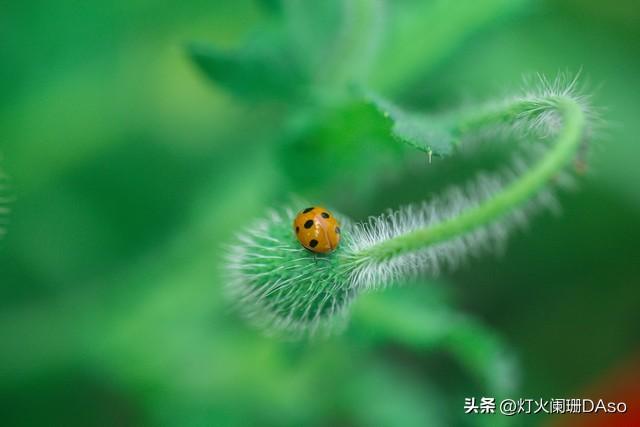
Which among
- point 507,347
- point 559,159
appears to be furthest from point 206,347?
point 559,159

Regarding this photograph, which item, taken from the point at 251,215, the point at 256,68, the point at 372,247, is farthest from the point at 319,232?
the point at 251,215

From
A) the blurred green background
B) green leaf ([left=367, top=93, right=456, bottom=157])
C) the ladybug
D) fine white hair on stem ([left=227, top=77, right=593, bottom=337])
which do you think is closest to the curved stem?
fine white hair on stem ([left=227, top=77, right=593, bottom=337])

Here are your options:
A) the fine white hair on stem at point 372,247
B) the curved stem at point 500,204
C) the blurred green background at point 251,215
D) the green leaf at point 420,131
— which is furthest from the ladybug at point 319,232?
the blurred green background at point 251,215

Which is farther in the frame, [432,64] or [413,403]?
[413,403]

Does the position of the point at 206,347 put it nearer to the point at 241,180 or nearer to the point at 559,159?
the point at 241,180

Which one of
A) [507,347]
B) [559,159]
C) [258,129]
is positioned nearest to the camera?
[559,159]

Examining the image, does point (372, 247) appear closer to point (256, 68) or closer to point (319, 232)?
point (319, 232)
